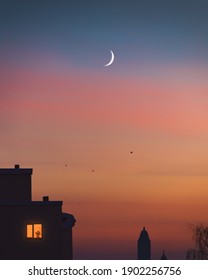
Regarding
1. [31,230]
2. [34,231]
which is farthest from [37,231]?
[31,230]

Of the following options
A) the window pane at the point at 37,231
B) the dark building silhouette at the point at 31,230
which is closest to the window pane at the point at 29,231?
the dark building silhouette at the point at 31,230

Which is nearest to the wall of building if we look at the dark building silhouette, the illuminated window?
the dark building silhouette

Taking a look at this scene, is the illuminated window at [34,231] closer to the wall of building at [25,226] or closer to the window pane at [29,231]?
the window pane at [29,231]

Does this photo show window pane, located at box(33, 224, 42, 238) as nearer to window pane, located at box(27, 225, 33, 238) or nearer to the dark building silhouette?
the dark building silhouette

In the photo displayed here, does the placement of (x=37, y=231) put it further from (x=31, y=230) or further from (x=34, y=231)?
(x=31, y=230)

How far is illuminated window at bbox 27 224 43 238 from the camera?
41.9 meters

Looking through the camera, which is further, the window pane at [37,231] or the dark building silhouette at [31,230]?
the window pane at [37,231]

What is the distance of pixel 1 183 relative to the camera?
45062 mm

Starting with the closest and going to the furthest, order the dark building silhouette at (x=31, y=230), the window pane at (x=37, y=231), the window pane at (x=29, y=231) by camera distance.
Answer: the dark building silhouette at (x=31, y=230), the window pane at (x=37, y=231), the window pane at (x=29, y=231)

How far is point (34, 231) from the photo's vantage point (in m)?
42.1

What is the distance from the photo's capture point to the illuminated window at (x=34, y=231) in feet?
137

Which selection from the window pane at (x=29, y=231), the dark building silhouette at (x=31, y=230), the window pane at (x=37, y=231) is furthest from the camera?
the window pane at (x=29, y=231)

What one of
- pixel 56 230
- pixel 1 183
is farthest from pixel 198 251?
pixel 1 183

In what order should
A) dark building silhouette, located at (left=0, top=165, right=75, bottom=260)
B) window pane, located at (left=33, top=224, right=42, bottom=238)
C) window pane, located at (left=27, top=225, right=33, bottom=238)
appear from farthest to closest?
1. window pane, located at (left=27, top=225, right=33, bottom=238)
2. window pane, located at (left=33, top=224, right=42, bottom=238)
3. dark building silhouette, located at (left=0, top=165, right=75, bottom=260)
